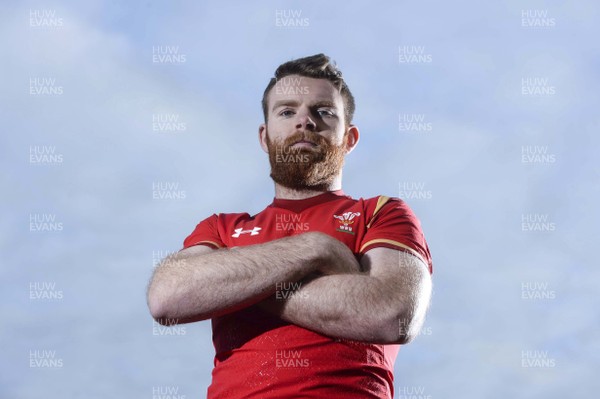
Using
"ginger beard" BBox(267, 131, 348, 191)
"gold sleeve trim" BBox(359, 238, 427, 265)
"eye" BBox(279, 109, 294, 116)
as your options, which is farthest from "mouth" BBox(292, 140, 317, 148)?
"gold sleeve trim" BBox(359, 238, 427, 265)

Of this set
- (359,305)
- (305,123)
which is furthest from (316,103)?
(359,305)

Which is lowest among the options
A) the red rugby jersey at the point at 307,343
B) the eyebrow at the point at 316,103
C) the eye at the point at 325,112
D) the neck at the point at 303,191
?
the red rugby jersey at the point at 307,343

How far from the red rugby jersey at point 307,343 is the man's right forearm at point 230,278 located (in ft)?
0.69

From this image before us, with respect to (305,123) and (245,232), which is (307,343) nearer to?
(245,232)

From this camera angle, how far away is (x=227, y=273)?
3.50 metres

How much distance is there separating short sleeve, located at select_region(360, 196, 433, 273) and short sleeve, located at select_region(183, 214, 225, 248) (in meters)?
0.86

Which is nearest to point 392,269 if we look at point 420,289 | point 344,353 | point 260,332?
point 420,289

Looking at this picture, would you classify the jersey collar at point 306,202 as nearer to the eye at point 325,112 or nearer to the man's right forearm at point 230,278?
the eye at point 325,112

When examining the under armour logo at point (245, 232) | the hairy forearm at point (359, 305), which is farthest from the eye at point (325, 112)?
the hairy forearm at point (359, 305)

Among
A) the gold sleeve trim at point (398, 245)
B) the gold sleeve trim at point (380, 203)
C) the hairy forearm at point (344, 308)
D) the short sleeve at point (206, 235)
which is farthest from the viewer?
the short sleeve at point (206, 235)

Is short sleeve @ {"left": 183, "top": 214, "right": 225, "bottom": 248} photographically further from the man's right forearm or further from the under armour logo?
the man's right forearm

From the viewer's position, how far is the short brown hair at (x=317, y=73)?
15.8ft

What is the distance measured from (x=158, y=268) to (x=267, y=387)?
0.85 metres

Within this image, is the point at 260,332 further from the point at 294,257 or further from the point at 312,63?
the point at 312,63
